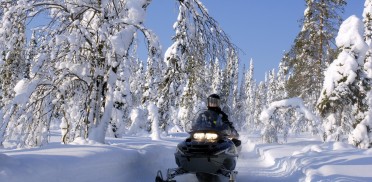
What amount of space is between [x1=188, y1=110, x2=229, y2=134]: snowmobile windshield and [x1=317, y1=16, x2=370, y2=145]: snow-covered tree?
12478 millimetres

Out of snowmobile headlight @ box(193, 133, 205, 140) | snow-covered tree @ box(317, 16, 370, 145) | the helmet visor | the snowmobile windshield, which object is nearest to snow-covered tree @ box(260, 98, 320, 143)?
snow-covered tree @ box(317, 16, 370, 145)

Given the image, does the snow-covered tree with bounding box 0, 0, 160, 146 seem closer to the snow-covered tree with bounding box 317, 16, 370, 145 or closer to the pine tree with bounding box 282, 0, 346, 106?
the snow-covered tree with bounding box 317, 16, 370, 145

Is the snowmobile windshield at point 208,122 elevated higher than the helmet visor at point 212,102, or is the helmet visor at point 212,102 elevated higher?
the helmet visor at point 212,102

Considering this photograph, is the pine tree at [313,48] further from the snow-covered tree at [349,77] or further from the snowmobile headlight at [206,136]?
the snowmobile headlight at [206,136]

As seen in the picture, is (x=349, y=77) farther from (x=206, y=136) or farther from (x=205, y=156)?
(x=205, y=156)

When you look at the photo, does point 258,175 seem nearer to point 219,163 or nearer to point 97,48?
point 219,163

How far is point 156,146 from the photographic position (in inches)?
413

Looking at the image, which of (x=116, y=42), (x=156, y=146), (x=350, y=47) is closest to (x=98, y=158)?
(x=116, y=42)

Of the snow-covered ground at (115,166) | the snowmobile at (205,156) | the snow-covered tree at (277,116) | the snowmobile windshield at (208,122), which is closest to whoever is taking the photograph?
the snow-covered ground at (115,166)

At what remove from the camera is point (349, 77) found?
1902 centimetres

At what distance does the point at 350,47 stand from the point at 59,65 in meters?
14.8

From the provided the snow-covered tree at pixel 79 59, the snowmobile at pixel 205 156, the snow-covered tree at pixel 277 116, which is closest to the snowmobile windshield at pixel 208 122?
the snowmobile at pixel 205 156

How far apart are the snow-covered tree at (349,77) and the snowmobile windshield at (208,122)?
1248 centimetres

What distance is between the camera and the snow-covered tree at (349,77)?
62.5ft
